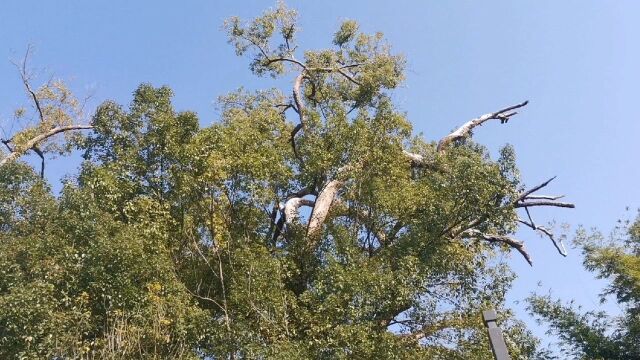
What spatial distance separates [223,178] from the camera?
8609 mm

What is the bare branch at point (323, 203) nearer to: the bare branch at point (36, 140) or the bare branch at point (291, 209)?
the bare branch at point (291, 209)

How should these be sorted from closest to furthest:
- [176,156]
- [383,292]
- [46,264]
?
1. [46,264]
2. [383,292]
3. [176,156]

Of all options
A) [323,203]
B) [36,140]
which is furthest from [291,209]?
[36,140]

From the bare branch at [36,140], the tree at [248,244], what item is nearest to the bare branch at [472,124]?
the tree at [248,244]

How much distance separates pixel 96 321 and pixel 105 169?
2.24 m

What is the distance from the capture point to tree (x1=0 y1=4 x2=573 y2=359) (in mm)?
7531

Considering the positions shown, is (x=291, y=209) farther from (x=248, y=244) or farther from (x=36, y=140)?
(x=36, y=140)

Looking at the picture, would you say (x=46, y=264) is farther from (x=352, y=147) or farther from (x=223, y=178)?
(x=352, y=147)

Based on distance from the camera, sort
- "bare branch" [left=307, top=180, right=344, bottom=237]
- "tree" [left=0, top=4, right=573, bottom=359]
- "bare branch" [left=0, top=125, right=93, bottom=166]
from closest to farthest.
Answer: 1. "tree" [left=0, top=4, right=573, bottom=359]
2. "bare branch" [left=307, top=180, right=344, bottom=237]
3. "bare branch" [left=0, top=125, right=93, bottom=166]

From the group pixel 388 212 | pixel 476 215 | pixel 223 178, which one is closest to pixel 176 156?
pixel 223 178

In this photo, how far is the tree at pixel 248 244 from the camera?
7.53m

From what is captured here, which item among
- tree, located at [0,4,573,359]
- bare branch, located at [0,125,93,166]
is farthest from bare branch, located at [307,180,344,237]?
bare branch, located at [0,125,93,166]

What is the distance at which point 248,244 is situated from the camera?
910 cm

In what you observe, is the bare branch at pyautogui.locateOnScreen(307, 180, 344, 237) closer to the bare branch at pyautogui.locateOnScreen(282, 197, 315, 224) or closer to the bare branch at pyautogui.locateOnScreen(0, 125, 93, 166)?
the bare branch at pyautogui.locateOnScreen(282, 197, 315, 224)
